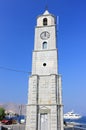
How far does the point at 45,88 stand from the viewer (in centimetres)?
2227

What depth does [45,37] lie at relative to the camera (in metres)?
25.3

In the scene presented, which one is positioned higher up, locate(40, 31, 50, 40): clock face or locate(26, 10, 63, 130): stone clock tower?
locate(40, 31, 50, 40): clock face

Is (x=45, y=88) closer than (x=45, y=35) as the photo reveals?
Yes

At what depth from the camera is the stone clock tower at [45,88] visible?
21156 millimetres

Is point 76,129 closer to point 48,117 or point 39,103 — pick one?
point 48,117

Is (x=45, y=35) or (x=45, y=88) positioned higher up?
(x=45, y=35)

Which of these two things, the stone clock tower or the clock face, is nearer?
the stone clock tower

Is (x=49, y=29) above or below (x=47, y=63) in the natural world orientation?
above

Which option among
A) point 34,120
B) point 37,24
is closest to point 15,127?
point 34,120

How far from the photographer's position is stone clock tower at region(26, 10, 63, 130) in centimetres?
2116

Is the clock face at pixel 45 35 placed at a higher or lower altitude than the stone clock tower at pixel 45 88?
higher

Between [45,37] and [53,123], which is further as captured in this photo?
[45,37]

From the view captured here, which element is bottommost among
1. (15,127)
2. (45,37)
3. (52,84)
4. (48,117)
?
(15,127)

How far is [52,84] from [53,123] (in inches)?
176
